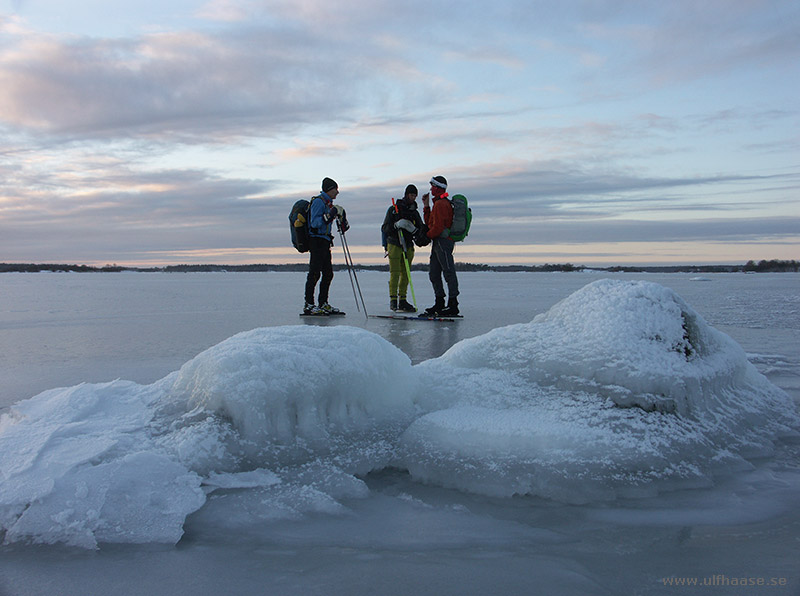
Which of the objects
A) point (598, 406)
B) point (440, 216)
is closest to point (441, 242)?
point (440, 216)

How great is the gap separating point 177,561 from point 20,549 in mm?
549

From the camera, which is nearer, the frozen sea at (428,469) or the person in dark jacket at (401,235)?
the frozen sea at (428,469)

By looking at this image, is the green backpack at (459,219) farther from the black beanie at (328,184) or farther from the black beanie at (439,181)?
the black beanie at (328,184)

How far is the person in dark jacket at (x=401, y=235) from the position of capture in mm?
10602

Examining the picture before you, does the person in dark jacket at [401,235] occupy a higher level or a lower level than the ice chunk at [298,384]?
higher

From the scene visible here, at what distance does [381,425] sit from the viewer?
9.43ft

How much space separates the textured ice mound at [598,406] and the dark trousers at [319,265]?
6.69m

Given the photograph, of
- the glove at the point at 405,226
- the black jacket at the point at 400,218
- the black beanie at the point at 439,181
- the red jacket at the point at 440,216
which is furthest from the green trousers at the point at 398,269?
the black beanie at the point at 439,181

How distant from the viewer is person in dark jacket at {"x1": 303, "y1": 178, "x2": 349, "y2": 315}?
9.79m

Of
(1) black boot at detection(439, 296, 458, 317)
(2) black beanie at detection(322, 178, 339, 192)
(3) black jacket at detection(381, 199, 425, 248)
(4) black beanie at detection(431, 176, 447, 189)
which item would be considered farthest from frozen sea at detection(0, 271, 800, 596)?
(3) black jacket at detection(381, 199, 425, 248)

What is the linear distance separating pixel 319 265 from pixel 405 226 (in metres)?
1.83

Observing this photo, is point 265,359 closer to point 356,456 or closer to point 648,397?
point 356,456

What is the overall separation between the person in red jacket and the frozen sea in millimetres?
5945

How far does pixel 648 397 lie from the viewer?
110 inches
